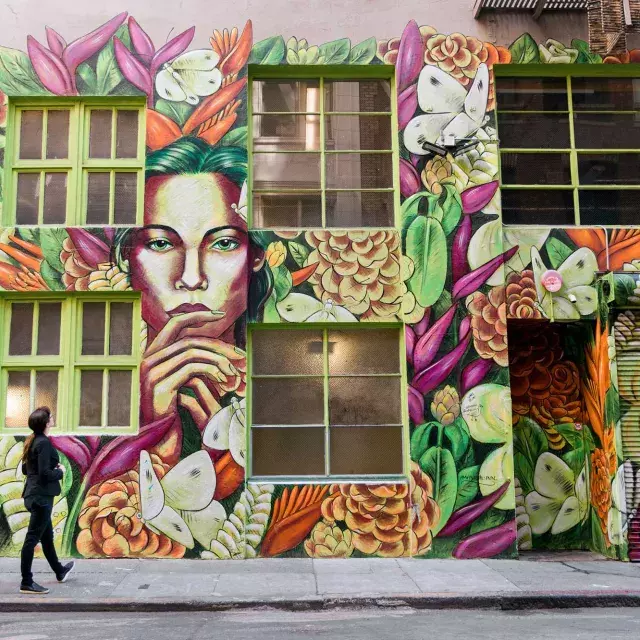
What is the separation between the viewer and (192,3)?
35.3ft

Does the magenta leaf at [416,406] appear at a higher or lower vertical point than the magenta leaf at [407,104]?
lower

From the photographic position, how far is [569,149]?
11.0 meters

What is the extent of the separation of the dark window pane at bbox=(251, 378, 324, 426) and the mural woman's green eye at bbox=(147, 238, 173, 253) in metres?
2.10

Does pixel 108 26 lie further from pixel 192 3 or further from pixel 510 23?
→ pixel 510 23

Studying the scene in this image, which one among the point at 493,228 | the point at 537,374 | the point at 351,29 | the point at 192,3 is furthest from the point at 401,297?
the point at 192,3

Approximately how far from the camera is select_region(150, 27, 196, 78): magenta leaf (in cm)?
1060

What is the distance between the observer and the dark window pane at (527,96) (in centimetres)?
1107

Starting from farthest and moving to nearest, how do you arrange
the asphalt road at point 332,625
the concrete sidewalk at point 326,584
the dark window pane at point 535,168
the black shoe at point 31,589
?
the dark window pane at point 535,168 < the black shoe at point 31,589 < the concrete sidewalk at point 326,584 < the asphalt road at point 332,625

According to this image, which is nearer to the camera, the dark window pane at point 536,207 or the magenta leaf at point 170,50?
the magenta leaf at point 170,50

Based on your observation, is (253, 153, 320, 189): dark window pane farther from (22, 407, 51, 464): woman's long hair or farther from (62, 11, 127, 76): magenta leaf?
(22, 407, 51, 464): woman's long hair

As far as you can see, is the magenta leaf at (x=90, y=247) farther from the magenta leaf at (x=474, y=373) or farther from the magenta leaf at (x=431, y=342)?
the magenta leaf at (x=474, y=373)

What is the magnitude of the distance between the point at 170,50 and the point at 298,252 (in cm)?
327

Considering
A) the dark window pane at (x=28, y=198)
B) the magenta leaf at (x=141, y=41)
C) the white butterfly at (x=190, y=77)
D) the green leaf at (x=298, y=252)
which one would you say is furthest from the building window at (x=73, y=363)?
the magenta leaf at (x=141, y=41)

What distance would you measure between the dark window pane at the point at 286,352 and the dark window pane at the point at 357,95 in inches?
127
